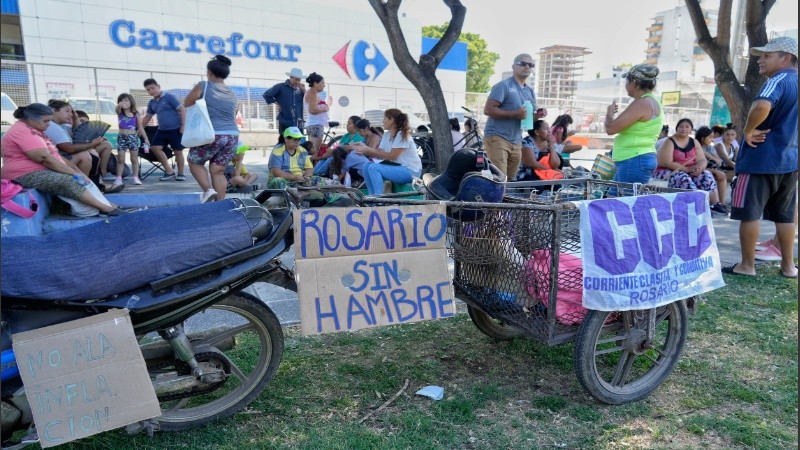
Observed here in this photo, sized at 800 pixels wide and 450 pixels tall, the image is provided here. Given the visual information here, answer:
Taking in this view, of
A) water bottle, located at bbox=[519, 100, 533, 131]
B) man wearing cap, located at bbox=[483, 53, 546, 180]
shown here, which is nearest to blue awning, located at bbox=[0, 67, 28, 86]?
man wearing cap, located at bbox=[483, 53, 546, 180]

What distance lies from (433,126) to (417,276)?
6428 mm

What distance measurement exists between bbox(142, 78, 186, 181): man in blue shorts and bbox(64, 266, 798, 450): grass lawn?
7328 millimetres

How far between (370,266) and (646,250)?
4.66ft

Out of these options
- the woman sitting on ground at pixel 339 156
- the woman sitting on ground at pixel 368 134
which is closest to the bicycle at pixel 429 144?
the woman sitting on ground at pixel 368 134

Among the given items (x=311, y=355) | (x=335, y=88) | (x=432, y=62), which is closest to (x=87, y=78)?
(x=335, y=88)

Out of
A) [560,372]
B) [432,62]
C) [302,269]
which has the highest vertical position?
[432,62]

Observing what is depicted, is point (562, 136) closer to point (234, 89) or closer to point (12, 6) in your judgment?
point (234, 89)

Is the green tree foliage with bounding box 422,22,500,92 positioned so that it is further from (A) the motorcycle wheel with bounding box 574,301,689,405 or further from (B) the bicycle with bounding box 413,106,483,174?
(A) the motorcycle wheel with bounding box 574,301,689,405

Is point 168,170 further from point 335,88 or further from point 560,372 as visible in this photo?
point 335,88

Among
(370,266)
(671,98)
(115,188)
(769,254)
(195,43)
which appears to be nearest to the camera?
(370,266)

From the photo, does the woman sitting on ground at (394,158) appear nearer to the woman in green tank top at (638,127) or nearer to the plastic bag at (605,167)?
the plastic bag at (605,167)

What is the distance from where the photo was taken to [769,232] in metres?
7.70

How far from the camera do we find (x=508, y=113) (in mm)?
6387

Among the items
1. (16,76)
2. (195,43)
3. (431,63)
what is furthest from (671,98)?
(16,76)
